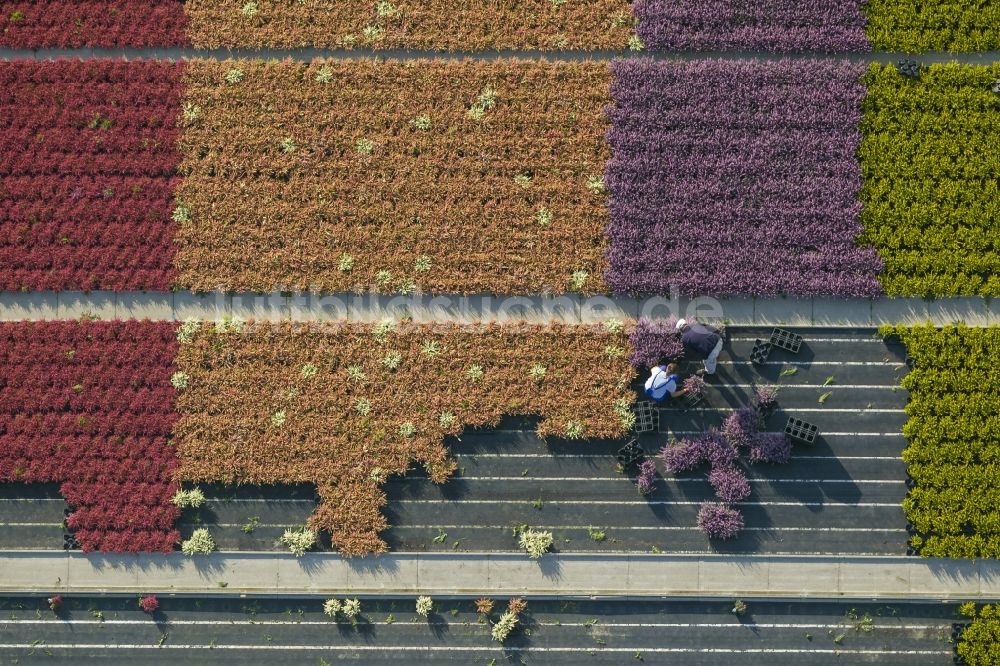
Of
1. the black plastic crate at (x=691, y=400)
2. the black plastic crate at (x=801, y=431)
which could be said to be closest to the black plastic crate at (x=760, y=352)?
the black plastic crate at (x=691, y=400)

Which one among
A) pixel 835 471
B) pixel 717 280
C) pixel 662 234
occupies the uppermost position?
pixel 662 234

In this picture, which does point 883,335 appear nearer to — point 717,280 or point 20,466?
point 717,280

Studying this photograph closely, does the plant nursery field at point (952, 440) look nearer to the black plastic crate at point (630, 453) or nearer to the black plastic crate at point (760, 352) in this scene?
the black plastic crate at point (760, 352)

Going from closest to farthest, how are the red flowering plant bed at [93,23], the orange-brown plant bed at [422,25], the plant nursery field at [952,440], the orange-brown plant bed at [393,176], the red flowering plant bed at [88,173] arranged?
the plant nursery field at [952,440], the orange-brown plant bed at [393,176], the red flowering plant bed at [88,173], the orange-brown plant bed at [422,25], the red flowering plant bed at [93,23]

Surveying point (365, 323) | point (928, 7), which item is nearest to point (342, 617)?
point (365, 323)

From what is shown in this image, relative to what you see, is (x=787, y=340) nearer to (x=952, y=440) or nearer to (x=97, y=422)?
(x=952, y=440)

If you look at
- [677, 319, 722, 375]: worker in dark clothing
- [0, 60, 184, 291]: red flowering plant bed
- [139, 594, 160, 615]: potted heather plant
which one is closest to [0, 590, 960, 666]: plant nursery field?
[139, 594, 160, 615]: potted heather plant

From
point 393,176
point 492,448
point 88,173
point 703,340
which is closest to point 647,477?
point 703,340
